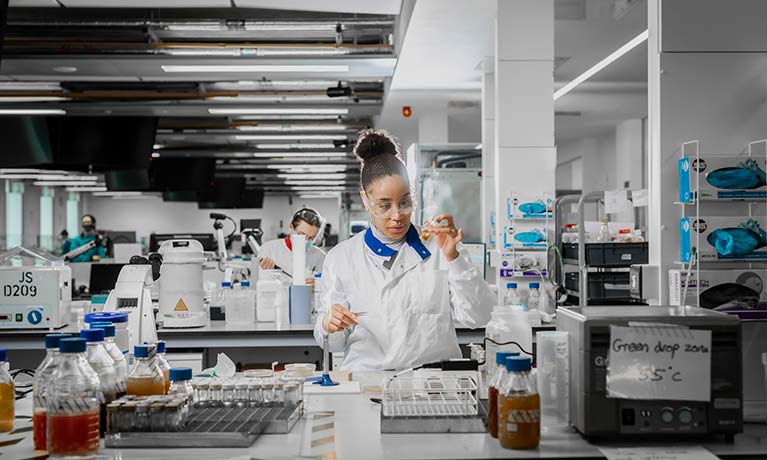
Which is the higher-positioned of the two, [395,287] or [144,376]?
[395,287]

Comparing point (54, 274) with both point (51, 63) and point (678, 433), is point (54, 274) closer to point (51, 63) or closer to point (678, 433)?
point (678, 433)

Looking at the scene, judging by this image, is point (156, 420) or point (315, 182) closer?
point (156, 420)

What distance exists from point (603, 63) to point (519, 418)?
Result: 6576 mm

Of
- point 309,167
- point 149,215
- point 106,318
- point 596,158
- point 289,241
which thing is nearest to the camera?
point 106,318

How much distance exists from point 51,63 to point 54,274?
4558 millimetres

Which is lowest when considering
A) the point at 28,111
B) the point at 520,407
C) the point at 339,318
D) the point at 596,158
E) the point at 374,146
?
the point at 520,407

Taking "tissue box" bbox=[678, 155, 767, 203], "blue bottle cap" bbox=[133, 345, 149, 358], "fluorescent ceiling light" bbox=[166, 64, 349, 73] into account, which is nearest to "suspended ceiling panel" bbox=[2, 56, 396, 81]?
"fluorescent ceiling light" bbox=[166, 64, 349, 73]

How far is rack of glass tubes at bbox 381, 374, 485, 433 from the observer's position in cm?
179

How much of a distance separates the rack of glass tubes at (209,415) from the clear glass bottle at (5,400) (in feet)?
1.11

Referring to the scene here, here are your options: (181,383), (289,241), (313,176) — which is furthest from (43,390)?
(313,176)

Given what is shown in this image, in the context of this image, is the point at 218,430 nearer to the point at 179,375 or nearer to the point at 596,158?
the point at 179,375

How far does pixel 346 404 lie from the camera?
6.98 ft

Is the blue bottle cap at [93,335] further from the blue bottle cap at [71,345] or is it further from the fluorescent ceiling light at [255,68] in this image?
the fluorescent ceiling light at [255,68]

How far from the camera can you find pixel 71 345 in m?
1.65
